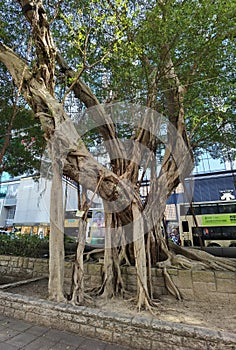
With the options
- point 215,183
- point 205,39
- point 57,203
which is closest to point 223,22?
point 205,39

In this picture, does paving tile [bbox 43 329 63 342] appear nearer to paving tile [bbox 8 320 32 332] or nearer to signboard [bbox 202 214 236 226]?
paving tile [bbox 8 320 32 332]

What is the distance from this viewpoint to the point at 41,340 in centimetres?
210

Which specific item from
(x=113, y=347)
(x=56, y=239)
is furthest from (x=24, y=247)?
(x=113, y=347)

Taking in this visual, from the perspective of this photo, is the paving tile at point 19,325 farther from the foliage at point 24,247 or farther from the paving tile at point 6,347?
the foliage at point 24,247

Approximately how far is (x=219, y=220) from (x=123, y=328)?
8713 millimetres

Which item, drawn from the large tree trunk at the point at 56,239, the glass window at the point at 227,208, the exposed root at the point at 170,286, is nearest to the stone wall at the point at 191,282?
the exposed root at the point at 170,286

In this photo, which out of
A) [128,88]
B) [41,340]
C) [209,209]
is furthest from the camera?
[209,209]

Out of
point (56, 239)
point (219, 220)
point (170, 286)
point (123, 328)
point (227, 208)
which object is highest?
point (227, 208)

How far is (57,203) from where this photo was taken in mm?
3125

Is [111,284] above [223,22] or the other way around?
the other way around

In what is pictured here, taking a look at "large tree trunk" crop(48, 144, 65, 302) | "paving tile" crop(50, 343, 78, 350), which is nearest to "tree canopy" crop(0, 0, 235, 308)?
"large tree trunk" crop(48, 144, 65, 302)

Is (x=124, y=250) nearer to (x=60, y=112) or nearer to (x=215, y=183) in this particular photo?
(x=60, y=112)

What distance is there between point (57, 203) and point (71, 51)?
338 centimetres

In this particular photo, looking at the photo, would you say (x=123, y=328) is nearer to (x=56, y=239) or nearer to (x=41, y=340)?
(x=41, y=340)
